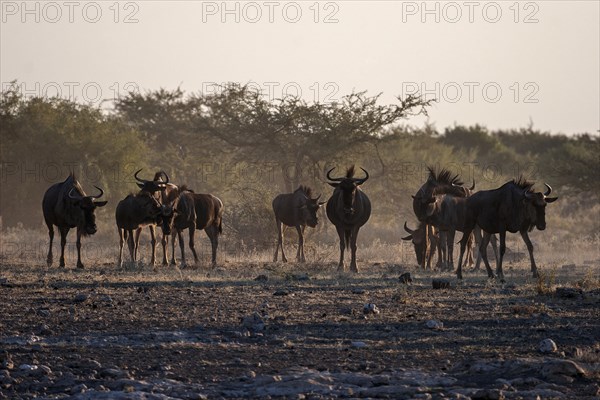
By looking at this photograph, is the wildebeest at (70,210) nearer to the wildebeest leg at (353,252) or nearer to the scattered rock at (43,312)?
the wildebeest leg at (353,252)

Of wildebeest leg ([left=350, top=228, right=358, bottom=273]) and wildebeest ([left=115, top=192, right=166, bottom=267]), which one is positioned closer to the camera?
wildebeest ([left=115, top=192, right=166, bottom=267])

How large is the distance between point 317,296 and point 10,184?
28.1 metres

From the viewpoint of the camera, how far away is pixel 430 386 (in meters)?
9.17

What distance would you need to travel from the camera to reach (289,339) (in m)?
11.6

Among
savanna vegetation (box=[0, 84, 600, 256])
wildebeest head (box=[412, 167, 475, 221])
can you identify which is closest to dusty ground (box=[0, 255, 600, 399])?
wildebeest head (box=[412, 167, 475, 221])

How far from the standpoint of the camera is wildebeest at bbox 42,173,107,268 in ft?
72.3

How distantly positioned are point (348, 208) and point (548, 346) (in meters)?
12.1

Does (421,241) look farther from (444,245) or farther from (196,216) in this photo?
(196,216)

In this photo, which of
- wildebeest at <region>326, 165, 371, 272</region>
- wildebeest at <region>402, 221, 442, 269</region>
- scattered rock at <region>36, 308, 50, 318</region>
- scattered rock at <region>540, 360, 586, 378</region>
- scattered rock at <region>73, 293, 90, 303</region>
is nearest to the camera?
scattered rock at <region>540, 360, 586, 378</region>

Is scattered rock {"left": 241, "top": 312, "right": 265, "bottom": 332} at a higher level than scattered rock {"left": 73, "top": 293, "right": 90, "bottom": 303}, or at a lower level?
lower

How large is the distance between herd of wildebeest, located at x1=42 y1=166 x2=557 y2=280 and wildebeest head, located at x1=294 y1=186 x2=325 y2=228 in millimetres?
2057

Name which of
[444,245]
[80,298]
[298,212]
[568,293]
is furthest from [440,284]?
[298,212]

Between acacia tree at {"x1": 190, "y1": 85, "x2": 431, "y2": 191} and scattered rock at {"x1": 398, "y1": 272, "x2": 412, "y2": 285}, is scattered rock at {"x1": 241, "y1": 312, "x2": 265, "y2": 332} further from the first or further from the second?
acacia tree at {"x1": 190, "y1": 85, "x2": 431, "y2": 191}

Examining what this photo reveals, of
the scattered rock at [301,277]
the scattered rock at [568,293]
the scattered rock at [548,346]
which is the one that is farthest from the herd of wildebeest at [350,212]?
the scattered rock at [548,346]
